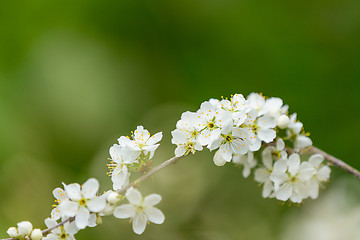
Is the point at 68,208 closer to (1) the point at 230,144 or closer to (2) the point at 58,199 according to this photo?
(2) the point at 58,199

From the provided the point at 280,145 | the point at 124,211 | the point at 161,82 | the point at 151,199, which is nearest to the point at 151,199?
the point at 151,199

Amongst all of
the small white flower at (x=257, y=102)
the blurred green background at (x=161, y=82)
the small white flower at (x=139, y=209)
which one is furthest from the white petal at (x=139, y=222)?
the blurred green background at (x=161, y=82)

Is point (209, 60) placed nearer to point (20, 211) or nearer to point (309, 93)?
point (309, 93)

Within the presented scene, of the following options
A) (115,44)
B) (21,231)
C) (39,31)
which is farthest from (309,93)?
(21,231)

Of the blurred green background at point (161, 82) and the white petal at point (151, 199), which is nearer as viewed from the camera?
the white petal at point (151, 199)

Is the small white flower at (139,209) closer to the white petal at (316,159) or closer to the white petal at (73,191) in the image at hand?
the white petal at (73,191)
